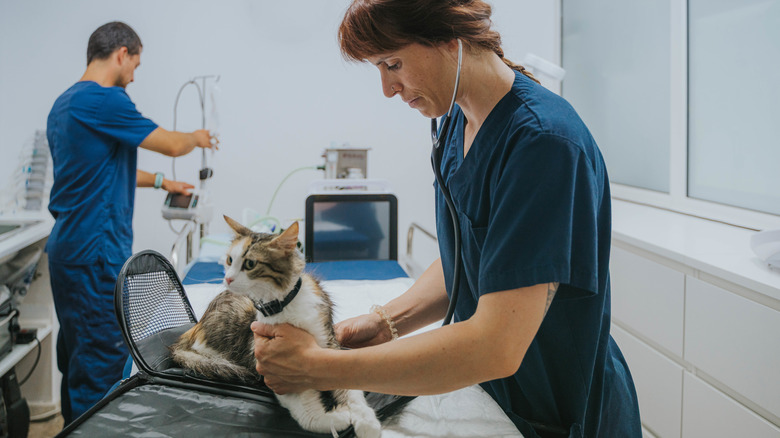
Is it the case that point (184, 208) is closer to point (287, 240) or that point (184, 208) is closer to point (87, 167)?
point (87, 167)

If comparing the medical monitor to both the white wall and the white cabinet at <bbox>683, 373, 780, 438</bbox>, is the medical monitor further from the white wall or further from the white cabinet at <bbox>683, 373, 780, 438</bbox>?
the white cabinet at <bbox>683, 373, 780, 438</bbox>

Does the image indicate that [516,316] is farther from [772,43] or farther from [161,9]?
[161,9]

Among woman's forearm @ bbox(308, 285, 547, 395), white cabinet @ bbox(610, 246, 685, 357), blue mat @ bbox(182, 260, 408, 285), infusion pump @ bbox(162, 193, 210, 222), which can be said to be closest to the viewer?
woman's forearm @ bbox(308, 285, 547, 395)

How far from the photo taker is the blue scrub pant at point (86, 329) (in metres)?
2.15

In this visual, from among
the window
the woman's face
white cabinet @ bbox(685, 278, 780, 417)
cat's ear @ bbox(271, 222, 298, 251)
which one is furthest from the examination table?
the window

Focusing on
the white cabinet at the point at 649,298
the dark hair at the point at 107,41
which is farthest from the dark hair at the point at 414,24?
the dark hair at the point at 107,41

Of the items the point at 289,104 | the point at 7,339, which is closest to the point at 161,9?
the point at 289,104

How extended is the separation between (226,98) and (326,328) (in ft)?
8.65

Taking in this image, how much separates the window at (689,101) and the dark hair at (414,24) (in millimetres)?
1639

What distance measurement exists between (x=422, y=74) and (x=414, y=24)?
0.27ft

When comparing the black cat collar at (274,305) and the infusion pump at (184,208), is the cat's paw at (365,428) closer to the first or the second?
the black cat collar at (274,305)

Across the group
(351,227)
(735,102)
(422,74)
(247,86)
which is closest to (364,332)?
(422,74)

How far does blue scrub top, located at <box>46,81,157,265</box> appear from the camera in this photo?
2139 millimetres

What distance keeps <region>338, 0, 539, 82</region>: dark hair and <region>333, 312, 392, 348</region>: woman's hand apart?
21.8 inches
